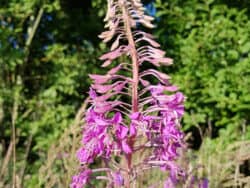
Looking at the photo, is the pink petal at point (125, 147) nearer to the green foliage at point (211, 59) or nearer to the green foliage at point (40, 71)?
the green foliage at point (211, 59)

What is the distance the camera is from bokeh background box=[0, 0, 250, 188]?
4156mm

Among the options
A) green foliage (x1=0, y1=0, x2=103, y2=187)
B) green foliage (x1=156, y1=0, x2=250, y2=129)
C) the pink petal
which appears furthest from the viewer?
green foliage (x1=0, y1=0, x2=103, y2=187)

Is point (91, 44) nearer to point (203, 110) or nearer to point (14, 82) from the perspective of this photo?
point (14, 82)

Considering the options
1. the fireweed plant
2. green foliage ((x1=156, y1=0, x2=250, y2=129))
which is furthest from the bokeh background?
the fireweed plant

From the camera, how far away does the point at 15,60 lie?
4.80m

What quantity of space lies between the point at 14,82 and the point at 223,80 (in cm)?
230

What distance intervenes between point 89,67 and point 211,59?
1335 millimetres

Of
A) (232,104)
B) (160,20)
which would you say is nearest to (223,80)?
(232,104)

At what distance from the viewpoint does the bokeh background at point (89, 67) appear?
416 centimetres

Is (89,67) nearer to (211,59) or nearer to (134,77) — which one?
(211,59)

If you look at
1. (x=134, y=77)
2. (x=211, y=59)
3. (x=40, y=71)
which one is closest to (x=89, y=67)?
(x=40, y=71)

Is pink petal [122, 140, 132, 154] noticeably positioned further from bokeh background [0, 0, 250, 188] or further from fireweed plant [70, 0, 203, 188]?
bokeh background [0, 0, 250, 188]

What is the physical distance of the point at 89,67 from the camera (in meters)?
5.09

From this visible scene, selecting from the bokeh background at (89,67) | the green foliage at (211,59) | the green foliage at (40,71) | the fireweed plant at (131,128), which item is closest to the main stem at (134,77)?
the fireweed plant at (131,128)
